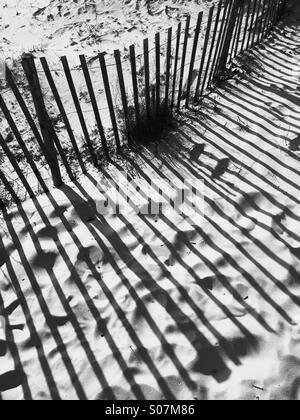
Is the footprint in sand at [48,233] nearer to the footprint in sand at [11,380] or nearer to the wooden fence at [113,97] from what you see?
the wooden fence at [113,97]

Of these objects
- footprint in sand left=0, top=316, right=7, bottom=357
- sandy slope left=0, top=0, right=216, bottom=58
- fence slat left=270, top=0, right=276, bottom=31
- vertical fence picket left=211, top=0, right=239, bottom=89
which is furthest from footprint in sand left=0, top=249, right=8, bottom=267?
fence slat left=270, top=0, right=276, bottom=31

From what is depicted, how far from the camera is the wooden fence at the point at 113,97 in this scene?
304 cm

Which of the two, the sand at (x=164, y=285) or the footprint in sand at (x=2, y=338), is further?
the footprint in sand at (x=2, y=338)

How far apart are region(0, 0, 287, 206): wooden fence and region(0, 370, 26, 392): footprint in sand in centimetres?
158

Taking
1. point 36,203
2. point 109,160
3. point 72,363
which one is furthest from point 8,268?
point 109,160

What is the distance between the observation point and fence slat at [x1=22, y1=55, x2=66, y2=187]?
8.90 feet

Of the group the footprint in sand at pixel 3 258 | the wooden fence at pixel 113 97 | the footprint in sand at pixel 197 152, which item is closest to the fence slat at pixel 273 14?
the wooden fence at pixel 113 97

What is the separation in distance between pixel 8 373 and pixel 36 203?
1515 millimetres

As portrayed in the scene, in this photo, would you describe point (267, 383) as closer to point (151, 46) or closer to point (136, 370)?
point (136, 370)

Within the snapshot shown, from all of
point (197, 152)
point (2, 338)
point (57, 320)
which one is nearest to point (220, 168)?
point (197, 152)

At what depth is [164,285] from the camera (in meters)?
2.62

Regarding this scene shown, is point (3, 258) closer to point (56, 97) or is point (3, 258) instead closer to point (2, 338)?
point (2, 338)

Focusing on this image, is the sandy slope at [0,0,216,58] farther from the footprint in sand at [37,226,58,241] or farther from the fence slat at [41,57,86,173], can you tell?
the footprint in sand at [37,226,58,241]

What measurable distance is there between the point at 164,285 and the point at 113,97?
3.09 metres
